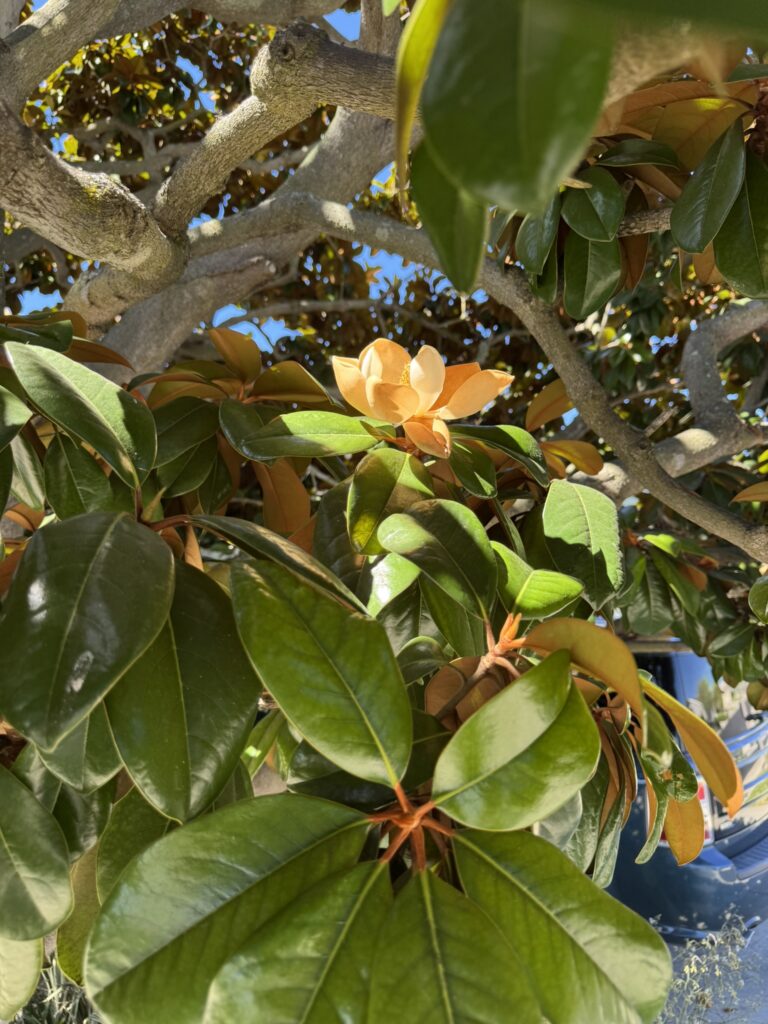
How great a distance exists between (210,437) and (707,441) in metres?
0.67

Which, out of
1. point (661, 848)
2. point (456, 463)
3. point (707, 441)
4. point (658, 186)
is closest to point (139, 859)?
point (456, 463)

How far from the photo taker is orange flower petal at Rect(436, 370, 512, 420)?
1.87 ft

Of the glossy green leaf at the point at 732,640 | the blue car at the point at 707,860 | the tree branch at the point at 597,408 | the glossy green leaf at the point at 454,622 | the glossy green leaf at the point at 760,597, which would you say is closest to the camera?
the glossy green leaf at the point at 454,622

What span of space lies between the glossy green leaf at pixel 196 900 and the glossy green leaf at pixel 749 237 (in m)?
0.40

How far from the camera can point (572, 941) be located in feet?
0.96

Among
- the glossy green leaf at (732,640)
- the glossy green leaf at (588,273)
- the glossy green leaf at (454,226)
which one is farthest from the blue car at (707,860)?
the glossy green leaf at (454,226)

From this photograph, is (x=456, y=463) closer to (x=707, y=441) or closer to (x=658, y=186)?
(x=658, y=186)

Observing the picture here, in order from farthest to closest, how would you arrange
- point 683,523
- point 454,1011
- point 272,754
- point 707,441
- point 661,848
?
1. point 661,848
2. point 683,523
3. point 707,441
4. point 272,754
5. point 454,1011

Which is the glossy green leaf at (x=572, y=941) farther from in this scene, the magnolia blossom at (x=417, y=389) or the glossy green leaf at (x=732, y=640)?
the glossy green leaf at (x=732, y=640)

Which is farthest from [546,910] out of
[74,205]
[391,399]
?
[74,205]

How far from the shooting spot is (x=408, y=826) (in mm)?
326

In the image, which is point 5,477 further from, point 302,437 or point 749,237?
A: point 749,237

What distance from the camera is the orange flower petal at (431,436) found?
54cm

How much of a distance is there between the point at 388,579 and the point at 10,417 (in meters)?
0.21
